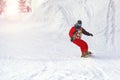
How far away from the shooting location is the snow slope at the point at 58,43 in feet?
35.9

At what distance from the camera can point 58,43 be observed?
17219mm

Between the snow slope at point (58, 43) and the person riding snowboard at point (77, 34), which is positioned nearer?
the snow slope at point (58, 43)

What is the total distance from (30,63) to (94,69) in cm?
222

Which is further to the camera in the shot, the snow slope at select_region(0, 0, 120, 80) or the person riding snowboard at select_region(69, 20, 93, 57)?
the person riding snowboard at select_region(69, 20, 93, 57)

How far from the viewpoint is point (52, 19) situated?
20906mm

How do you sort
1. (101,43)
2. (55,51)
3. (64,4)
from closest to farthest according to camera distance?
1. (55,51)
2. (101,43)
3. (64,4)

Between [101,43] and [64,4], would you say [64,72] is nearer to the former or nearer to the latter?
[101,43]

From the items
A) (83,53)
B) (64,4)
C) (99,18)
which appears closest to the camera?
(83,53)

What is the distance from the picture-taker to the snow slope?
431 inches

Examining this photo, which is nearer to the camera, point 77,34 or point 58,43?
point 77,34

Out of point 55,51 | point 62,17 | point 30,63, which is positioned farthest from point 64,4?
point 30,63

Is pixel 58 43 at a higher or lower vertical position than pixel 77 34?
lower

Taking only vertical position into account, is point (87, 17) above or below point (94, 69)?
above

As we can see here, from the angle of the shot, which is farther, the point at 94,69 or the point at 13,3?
the point at 13,3
